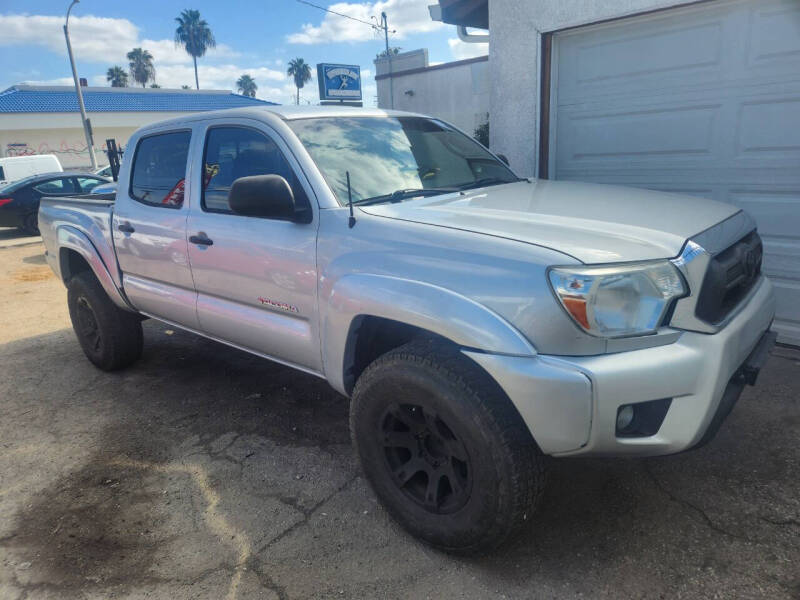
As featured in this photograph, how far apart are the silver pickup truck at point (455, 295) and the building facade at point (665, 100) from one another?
6.87 feet

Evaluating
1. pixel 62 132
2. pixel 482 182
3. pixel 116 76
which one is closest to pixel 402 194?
pixel 482 182

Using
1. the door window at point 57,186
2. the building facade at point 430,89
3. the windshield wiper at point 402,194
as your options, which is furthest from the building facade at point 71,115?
the windshield wiper at point 402,194

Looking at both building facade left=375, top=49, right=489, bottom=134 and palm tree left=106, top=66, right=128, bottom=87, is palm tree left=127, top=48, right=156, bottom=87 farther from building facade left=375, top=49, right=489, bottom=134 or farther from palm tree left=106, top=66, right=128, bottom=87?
building facade left=375, top=49, right=489, bottom=134

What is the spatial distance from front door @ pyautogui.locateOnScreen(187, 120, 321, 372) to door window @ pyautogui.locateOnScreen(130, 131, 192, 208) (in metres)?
0.26

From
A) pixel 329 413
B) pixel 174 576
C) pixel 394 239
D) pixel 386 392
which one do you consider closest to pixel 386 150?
pixel 394 239

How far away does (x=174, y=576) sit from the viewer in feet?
7.77

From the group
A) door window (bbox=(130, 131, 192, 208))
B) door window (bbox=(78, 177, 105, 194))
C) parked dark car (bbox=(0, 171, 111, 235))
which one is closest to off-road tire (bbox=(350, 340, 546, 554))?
door window (bbox=(130, 131, 192, 208))

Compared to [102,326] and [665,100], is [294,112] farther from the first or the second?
[665,100]

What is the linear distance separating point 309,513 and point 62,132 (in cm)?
3730

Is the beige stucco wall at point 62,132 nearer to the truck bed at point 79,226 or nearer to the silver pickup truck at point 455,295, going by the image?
the truck bed at point 79,226

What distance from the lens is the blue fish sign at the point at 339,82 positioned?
16844 mm

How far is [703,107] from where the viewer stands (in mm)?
4648

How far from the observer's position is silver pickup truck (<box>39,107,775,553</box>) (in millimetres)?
1952

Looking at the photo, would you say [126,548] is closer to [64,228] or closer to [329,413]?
[329,413]
